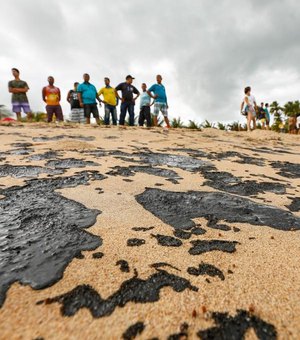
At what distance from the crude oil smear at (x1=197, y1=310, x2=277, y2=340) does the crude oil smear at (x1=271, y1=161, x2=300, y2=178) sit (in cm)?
198

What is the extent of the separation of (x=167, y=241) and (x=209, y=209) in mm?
475

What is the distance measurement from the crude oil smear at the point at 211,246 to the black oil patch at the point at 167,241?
65mm

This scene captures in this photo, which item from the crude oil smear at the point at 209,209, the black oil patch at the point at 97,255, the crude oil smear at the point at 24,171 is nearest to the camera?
the black oil patch at the point at 97,255

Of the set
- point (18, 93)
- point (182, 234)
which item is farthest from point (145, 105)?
point (182, 234)

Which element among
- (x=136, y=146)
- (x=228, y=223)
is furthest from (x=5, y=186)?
(x=136, y=146)

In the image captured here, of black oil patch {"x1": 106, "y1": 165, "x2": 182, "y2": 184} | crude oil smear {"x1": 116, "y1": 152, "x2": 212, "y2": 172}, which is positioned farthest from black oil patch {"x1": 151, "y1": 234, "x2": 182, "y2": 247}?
crude oil smear {"x1": 116, "y1": 152, "x2": 212, "y2": 172}

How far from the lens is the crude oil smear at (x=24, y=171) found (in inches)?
83.8

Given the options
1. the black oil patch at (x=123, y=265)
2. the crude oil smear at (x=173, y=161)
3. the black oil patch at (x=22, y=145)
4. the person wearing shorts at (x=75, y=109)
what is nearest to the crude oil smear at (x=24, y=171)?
the crude oil smear at (x=173, y=161)

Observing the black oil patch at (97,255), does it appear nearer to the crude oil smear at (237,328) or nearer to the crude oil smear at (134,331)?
the crude oil smear at (134,331)

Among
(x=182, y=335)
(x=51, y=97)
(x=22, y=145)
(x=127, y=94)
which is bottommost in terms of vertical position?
(x=182, y=335)

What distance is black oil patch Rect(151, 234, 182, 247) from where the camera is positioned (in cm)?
117

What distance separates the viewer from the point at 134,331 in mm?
733

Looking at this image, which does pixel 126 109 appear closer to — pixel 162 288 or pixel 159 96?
pixel 159 96

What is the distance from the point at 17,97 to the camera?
256 inches
